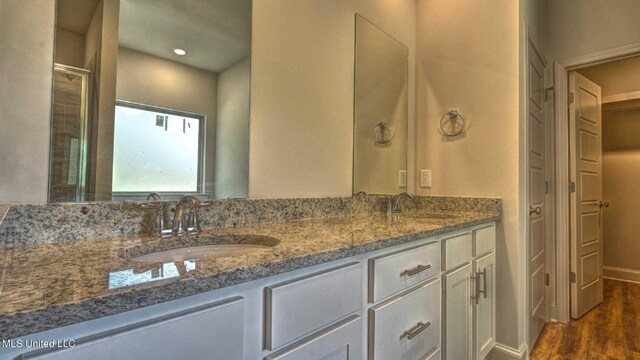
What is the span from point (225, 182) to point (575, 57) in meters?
2.75

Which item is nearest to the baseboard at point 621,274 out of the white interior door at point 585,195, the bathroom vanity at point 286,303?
the white interior door at point 585,195

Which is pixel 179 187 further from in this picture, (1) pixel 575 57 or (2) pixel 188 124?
(1) pixel 575 57

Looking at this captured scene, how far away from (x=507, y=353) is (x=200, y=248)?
5.90 ft

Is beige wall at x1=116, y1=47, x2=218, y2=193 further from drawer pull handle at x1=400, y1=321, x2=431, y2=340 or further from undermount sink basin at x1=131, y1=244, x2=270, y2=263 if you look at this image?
drawer pull handle at x1=400, y1=321, x2=431, y2=340

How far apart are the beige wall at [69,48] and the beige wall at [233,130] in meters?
0.45

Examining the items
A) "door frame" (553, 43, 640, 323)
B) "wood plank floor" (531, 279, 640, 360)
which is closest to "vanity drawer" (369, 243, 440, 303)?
"wood plank floor" (531, 279, 640, 360)

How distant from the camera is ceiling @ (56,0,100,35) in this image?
0.92 metres

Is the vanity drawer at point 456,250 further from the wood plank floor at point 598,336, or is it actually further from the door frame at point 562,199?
the door frame at point 562,199

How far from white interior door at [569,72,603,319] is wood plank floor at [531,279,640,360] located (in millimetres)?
106

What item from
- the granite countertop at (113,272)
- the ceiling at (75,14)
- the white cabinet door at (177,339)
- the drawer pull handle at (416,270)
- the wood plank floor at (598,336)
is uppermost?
the ceiling at (75,14)

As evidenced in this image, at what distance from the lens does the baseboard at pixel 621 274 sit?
3.50 metres

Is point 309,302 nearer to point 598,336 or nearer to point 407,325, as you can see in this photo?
point 407,325

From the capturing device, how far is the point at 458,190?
204 centimetres

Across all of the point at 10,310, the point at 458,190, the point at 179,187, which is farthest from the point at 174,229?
the point at 458,190
